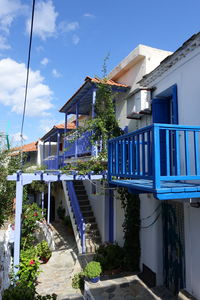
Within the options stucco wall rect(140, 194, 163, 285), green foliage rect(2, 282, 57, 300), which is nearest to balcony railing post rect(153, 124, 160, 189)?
stucco wall rect(140, 194, 163, 285)

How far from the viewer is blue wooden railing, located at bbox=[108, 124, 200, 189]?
11.0 ft

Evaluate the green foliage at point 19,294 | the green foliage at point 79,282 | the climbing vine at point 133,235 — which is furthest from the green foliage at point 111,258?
the green foliage at point 19,294

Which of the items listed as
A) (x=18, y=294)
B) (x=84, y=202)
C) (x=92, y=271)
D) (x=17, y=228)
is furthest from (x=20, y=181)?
(x=84, y=202)

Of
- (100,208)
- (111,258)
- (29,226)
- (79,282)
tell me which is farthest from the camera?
(100,208)

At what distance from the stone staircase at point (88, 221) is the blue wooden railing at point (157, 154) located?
4.88 metres

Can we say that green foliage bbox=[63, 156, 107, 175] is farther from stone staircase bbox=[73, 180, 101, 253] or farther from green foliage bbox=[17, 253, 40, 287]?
stone staircase bbox=[73, 180, 101, 253]

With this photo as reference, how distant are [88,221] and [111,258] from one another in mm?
3509

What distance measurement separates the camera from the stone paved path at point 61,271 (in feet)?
20.9

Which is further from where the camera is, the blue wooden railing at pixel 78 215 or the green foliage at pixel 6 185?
the green foliage at pixel 6 185

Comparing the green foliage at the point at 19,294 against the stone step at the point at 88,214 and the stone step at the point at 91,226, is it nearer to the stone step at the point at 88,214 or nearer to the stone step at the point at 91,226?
the stone step at the point at 91,226

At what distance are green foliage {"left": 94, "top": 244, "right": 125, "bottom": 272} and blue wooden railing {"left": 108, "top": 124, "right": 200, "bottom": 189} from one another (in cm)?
323

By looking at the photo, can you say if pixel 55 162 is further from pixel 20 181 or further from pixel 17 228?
pixel 17 228

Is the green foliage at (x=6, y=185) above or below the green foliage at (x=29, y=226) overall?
above

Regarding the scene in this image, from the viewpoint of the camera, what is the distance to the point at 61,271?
776cm
